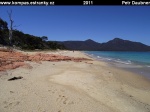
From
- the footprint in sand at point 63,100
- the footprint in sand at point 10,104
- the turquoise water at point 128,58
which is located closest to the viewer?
the footprint in sand at point 10,104

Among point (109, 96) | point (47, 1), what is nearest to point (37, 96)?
point (109, 96)

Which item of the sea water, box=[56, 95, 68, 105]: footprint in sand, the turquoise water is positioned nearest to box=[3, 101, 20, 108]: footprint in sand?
box=[56, 95, 68, 105]: footprint in sand

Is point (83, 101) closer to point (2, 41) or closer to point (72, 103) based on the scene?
point (72, 103)

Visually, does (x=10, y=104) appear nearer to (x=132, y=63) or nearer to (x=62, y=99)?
(x=62, y=99)

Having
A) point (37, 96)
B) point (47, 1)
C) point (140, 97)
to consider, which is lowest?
point (140, 97)

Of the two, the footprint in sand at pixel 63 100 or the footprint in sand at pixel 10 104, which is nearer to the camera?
the footprint in sand at pixel 10 104

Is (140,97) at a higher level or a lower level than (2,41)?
lower

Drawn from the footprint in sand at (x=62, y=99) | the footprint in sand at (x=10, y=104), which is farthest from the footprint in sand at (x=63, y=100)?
the footprint in sand at (x=10, y=104)

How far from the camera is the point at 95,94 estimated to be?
8727mm

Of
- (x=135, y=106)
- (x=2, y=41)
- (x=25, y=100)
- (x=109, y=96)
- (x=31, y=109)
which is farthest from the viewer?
(x=2, y=41)

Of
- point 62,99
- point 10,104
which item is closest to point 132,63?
point 62,99

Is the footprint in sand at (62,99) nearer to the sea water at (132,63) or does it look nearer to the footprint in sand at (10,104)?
the footprint in sand at (10,104)

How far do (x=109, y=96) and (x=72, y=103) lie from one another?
209 cm

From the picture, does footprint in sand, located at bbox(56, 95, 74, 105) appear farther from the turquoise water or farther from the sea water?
the turquoise water
